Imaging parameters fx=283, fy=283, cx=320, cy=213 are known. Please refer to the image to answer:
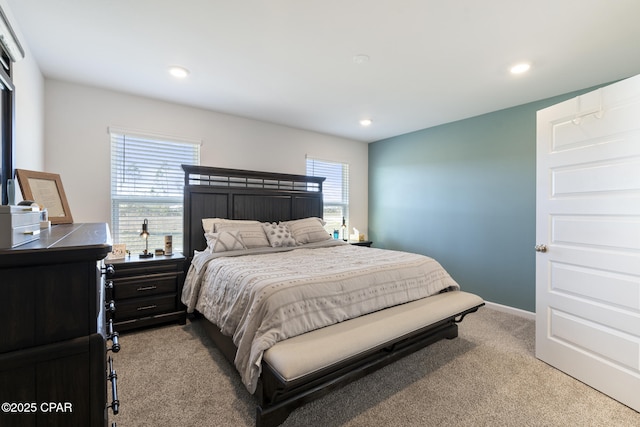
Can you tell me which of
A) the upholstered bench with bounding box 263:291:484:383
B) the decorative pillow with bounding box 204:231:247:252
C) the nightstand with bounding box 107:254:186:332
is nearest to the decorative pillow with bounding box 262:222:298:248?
the decorative pillow with bounding box 204:231:247:252

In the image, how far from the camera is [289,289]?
6.11 ft

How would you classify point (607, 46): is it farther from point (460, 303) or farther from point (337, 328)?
point (337, 328)

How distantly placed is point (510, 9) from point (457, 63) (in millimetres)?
686

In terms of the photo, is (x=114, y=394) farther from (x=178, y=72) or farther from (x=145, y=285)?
(x=178, y=72)

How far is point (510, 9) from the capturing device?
1811mm

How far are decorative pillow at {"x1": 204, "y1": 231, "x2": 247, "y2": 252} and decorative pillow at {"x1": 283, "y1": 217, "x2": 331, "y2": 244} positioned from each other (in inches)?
31.6

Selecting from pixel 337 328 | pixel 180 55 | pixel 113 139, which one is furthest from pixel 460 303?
pixel 113 139

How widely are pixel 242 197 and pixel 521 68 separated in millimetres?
3340

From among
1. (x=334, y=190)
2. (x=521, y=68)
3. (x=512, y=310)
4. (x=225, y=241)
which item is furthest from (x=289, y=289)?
(x=334, y=190)

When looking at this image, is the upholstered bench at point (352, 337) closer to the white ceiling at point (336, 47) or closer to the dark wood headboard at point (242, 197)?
the white ceiling at point (336, 47)

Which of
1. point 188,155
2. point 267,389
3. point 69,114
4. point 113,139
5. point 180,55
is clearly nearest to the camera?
point 267,389

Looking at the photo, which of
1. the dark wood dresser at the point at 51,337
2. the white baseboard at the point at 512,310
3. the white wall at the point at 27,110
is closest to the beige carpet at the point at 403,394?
the white baseboard at the point at 512,310

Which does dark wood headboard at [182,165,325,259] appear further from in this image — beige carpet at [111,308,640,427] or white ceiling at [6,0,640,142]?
beige carpet at [111,308,640,427]

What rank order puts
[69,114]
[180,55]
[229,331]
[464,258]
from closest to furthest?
1. [229,331]
2. [180,55]
3. [69,114]
4. [464,258]
